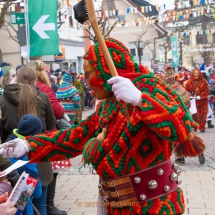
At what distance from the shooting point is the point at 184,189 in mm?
6359

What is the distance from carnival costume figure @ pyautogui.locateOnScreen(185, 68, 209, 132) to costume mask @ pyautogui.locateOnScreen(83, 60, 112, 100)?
961 cm

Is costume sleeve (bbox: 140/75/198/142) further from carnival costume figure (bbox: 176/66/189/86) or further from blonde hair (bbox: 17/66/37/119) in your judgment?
carnival costume figure (bbox: 176/66/189/86)

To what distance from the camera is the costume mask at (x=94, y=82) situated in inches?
118

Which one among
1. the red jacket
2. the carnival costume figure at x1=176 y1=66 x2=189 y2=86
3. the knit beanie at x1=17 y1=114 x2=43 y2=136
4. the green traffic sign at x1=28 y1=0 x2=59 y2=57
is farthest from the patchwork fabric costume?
the carnival costume figure at x1=176 y1=66 x2=189 y2=86

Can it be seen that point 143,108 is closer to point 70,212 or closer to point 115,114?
point 115,114

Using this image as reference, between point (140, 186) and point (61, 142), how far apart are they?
0.63m

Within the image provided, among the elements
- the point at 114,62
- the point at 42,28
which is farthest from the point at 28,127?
the point at 42,28

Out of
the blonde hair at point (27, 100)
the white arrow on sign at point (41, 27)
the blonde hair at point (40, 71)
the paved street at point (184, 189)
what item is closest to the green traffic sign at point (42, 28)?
the white arrow on sign at point (41, 27)

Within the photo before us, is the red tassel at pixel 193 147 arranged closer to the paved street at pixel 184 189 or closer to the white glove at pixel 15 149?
the white glove at pixel 15 149

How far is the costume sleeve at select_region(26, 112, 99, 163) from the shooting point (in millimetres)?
3174

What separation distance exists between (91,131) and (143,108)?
2.08 ft

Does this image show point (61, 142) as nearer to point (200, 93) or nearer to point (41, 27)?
point (41, 27)

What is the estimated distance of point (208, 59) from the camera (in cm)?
5372

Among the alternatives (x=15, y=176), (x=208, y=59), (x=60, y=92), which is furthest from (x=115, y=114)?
(x=208, y=59)
